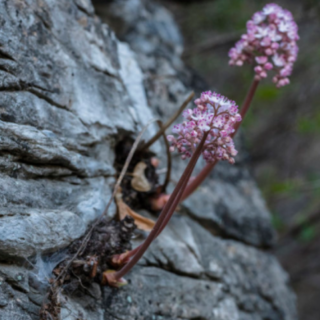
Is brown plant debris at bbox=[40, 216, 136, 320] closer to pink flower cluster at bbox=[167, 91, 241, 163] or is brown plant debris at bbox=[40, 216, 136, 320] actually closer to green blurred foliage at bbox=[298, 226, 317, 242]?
pink flower cluster at bbox=[167, 91, 241, 163]

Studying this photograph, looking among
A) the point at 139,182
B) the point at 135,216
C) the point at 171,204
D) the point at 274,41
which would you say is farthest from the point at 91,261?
the point at 274,41

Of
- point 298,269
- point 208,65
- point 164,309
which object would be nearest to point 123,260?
point 164,309

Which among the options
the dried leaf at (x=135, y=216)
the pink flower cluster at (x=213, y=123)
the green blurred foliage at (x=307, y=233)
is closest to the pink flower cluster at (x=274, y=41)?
the pink flower cluster at (x=213, y=123)

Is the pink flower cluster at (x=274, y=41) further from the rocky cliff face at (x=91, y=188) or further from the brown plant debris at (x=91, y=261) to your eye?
the brown plant debris at (x=91, y=261)

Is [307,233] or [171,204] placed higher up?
[307,233]

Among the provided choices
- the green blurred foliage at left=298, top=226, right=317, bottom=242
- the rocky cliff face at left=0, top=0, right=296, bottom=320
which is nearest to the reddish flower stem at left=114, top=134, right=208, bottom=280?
the rocky cliff face at left=0, top=0, right=296, bottom=320

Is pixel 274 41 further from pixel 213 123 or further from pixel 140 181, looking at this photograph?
pixel 140 181
